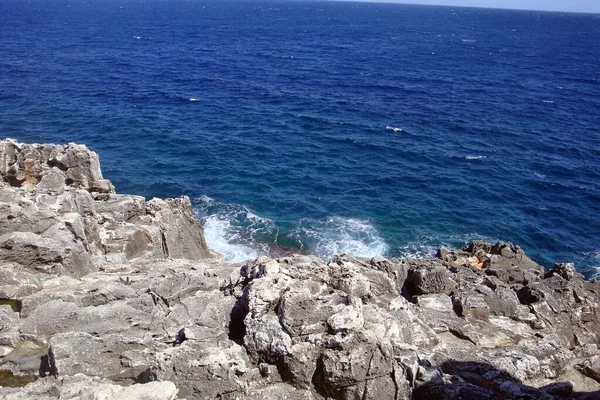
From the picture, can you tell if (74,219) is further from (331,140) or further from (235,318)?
(331,140)

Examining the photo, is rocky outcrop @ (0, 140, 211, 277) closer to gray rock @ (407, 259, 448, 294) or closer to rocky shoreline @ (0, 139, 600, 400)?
rocky shoreline @ (0, 139, 600, 400)

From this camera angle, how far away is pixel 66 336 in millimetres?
15844

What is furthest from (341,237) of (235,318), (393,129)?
(393,129)

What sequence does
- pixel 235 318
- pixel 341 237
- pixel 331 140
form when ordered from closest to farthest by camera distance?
pixel 235 318, pixel 341 237, pixel 331 140

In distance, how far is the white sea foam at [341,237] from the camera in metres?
46.3

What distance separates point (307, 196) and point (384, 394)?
41778mm

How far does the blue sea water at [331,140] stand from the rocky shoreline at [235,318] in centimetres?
1598

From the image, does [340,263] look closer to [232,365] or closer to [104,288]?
[232,365]

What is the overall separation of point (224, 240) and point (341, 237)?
11.9 meters

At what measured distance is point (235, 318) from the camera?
704 inches

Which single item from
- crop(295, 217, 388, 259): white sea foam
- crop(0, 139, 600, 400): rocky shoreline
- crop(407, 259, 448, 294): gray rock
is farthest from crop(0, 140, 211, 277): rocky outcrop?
crop(407, 259, 448, 294): gray rock

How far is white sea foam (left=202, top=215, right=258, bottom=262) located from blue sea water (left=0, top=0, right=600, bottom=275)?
0.19 metres

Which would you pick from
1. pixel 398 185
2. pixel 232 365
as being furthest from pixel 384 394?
pixel 398 185

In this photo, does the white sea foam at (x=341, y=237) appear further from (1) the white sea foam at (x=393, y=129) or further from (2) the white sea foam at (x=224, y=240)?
(1) the white sea foam at (x=393, y=129)
